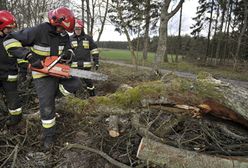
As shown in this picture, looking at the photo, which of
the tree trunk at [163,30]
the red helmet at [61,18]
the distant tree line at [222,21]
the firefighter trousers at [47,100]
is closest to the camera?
the red helmet at [61,18]

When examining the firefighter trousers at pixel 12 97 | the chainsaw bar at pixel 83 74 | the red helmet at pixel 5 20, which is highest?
the red helmet at pixel 5 20

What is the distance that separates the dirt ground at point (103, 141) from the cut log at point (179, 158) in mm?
156

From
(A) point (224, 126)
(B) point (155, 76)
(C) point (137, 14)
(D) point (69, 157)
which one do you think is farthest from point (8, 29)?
(C) point (137, 14)

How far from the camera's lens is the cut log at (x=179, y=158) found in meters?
2.33

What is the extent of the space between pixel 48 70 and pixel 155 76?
5.20m

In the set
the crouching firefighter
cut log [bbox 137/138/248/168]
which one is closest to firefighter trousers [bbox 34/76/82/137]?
the crouching firefighter

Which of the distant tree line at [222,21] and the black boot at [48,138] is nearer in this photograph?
the black boot at [48,138]

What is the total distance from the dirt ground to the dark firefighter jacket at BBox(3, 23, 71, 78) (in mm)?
1032

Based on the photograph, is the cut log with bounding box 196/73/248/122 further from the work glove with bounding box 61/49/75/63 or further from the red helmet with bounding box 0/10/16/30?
the red helmet with bounding box 0/10/16/30

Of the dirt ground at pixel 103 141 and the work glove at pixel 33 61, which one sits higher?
the work glove at pixel 33 61

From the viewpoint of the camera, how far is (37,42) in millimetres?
Answer: 3002

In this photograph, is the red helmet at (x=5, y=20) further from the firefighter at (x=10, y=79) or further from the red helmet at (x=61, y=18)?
the red helmet at (x=61, y=18)

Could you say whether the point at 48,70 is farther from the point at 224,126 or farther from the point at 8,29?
the point at 224,126

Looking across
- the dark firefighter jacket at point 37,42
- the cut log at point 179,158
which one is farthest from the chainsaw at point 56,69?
the cut log at point 179,158
